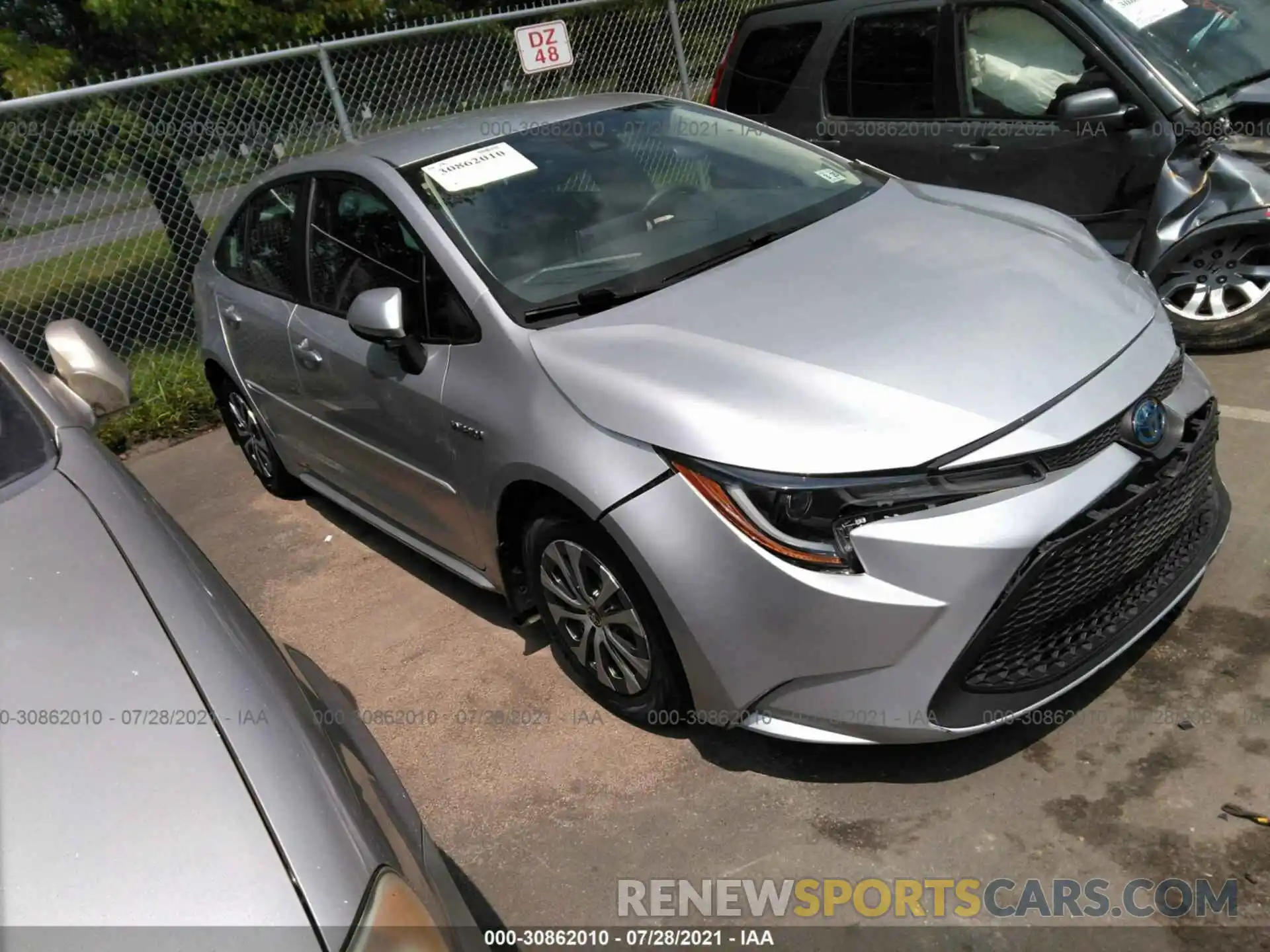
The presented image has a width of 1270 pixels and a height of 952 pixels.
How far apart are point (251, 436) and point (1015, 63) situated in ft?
13.7

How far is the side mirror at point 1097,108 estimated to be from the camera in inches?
180

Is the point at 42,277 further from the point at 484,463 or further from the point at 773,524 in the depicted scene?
the point at 773,524

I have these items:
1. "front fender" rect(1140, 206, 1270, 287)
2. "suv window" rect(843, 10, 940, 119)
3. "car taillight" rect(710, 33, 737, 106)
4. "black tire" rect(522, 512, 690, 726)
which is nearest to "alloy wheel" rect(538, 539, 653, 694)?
"black tire" rect(522, 512, 690, 726)

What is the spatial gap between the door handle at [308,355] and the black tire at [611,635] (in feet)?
4.37

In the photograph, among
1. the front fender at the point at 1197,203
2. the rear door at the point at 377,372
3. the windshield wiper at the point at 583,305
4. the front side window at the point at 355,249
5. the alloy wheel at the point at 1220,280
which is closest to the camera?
the windshield wiper at the point at 583,305

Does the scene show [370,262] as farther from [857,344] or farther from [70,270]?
[70,270]

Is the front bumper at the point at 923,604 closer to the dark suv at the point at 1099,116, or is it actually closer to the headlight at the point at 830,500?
the headlight at the point at 830,500

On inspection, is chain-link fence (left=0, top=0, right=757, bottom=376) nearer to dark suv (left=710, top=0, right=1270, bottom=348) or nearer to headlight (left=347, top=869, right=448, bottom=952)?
dark suv (left=710, top=0, right=1270, bottom=348)

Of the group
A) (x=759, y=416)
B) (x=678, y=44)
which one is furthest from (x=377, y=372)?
(x=678, y=44)

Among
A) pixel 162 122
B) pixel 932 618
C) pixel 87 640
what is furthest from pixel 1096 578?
pixel 162 122

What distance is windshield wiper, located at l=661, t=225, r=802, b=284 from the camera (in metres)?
3.27

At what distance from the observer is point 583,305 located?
3150 millimetres

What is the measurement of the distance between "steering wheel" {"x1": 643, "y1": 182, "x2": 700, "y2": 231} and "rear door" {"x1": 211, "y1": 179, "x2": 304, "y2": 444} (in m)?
1.49

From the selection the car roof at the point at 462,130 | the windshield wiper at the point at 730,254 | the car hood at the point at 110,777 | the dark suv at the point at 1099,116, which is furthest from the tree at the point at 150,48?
the car hood at the point at 110,777
